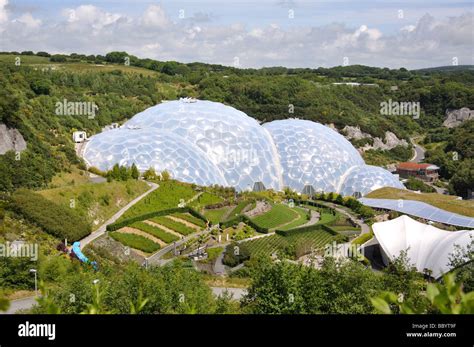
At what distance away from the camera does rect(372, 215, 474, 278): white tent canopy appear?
72.5 ft

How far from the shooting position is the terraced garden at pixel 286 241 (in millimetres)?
24000

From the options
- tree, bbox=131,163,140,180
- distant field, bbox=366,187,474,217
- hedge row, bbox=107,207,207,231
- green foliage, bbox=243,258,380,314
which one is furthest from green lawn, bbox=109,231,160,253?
distant field, bbox=366,187,474,217

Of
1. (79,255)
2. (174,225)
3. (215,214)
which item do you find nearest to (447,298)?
(79,255)

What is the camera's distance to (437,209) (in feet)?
105

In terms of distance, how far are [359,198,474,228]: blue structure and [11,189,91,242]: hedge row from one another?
62.2ft

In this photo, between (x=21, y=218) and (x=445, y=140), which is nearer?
(x=21, y=218)

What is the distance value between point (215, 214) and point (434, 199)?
51.2 ft

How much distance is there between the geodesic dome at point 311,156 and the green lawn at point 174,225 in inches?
612

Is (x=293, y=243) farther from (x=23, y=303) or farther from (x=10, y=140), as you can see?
(x=10, y=140)

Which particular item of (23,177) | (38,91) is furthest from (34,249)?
(38,91)

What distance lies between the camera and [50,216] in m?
20.9
